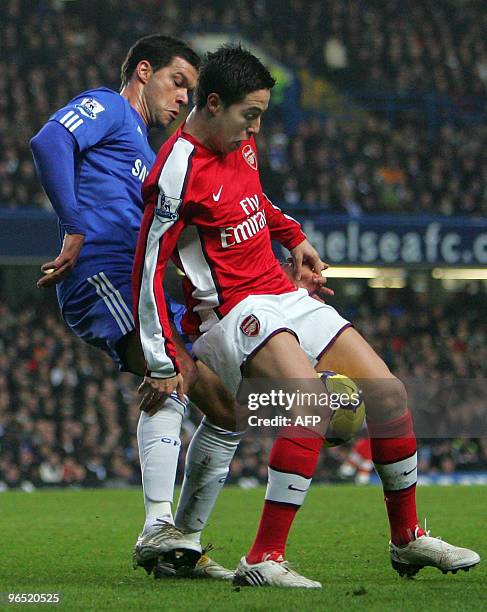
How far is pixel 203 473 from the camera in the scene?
4754 mm

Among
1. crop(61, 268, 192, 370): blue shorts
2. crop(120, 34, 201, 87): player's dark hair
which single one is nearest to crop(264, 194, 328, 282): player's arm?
crop(61, 268, 192, 370): blue shorts

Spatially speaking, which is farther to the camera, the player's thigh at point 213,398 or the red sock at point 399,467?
the player's thigh at point 213,398

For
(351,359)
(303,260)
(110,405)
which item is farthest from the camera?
(110,405)

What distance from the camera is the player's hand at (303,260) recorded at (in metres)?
5.09

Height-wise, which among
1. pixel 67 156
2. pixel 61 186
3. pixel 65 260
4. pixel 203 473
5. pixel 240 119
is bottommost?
pixel 203 473

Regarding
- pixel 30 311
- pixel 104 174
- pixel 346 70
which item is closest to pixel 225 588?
pixel 104 174

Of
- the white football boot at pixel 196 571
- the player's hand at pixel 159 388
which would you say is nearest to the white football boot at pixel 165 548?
the white football boot at pixel 196 571

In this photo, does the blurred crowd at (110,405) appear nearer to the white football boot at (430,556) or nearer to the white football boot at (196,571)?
the white football boot at (196,571)

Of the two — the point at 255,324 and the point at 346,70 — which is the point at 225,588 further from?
the point at 346,70

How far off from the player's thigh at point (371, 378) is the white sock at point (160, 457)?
2.22 feet

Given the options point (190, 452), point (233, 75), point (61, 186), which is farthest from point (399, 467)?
point (61, 186)

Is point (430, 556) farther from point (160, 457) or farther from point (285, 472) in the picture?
point (160, 457)

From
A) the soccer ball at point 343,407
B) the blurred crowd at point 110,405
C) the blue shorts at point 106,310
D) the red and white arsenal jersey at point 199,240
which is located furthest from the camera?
the blurred crowd at point 110,405

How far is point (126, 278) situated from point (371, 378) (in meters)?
1.07
